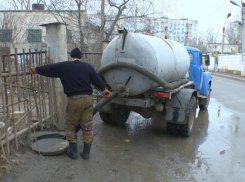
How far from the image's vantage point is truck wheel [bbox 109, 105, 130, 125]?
20.2 feet

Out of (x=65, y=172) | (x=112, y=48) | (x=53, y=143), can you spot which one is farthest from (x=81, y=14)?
(x=65, y=172)

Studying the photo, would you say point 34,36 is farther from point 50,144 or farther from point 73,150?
point 73,150

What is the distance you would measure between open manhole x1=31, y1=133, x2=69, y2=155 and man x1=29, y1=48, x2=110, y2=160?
0.33 m

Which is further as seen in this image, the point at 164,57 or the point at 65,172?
the point at 164,57

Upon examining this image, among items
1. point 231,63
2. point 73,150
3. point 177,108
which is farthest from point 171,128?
point 231,63

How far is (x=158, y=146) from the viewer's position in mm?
5094

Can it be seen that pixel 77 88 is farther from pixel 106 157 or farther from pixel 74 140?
pixel 106 157

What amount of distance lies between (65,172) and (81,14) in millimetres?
8869

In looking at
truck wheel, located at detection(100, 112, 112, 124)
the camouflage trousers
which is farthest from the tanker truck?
the camouflage trousers

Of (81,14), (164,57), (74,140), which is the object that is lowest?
(74,140)

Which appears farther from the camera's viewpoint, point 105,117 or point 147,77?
point 105,117

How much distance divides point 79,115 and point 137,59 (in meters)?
1.63

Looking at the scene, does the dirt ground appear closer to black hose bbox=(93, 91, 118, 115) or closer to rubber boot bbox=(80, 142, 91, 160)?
rubber boot bbox=(80, 142, 91, 160)

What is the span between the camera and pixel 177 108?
17.4 ft
